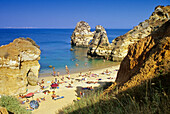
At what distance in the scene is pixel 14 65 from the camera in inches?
587

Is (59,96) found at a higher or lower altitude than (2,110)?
lower

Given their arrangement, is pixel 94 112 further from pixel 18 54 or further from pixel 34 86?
pixel 34 86

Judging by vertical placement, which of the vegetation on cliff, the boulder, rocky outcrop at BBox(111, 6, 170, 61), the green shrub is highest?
rocky outcrop at BBox(111, 6, 170, 61)

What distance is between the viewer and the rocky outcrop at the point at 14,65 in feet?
47.7

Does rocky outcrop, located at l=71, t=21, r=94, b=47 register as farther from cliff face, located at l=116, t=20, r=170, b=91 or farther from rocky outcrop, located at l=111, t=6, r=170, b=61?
cliff face, located at l=116, t=20, r=170, b=91

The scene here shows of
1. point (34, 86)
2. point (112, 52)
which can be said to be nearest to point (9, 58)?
point (34, 86)

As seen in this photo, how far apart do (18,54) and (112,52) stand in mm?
26930

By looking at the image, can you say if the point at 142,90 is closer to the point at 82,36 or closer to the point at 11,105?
the point at 11,105

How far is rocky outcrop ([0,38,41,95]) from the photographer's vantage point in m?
14.5

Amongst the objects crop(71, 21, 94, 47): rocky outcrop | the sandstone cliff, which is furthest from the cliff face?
crop(71, 21, 94, 47): rocky outcrop

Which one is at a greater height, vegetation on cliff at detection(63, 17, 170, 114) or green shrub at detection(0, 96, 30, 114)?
vegetation on cliff at detection(63, 17, 170, 114)

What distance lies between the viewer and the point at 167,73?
485cm

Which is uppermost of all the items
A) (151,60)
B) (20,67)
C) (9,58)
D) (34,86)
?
(151,60)

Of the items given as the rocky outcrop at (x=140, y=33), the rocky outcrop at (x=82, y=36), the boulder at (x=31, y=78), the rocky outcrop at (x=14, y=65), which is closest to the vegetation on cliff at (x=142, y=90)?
the rocky outcrop at (x=14, y=65)
